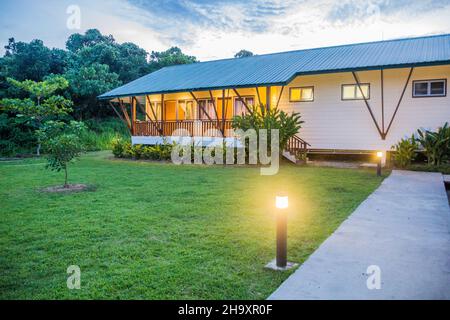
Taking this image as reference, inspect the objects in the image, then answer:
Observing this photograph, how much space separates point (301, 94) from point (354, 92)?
7.65 ft

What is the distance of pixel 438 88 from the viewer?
43.9 ft

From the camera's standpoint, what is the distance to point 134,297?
3203 millimetres

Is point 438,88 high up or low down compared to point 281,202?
up

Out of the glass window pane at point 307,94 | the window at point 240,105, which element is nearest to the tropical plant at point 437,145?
the glass window pane at point 307,94

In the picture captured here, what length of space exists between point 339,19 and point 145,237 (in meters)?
17.1

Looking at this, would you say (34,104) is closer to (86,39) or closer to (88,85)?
(88,85)

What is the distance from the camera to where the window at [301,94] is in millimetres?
15984

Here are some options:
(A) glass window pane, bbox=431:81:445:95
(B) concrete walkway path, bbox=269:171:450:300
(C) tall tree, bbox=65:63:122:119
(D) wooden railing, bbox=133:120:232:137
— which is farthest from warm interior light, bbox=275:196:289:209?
(C) tall tree, bbox=65:63:122:119

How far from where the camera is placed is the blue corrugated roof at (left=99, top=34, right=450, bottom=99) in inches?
524

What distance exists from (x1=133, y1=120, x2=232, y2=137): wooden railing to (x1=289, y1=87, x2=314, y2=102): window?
313 centimetres

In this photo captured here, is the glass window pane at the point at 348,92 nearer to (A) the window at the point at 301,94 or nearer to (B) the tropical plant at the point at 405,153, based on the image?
(A) the window at the point at 301,94

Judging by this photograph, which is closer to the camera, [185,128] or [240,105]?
[185,128]

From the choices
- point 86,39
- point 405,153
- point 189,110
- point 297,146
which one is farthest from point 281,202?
point 86,39

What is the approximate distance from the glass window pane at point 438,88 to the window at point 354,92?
2.32 m
